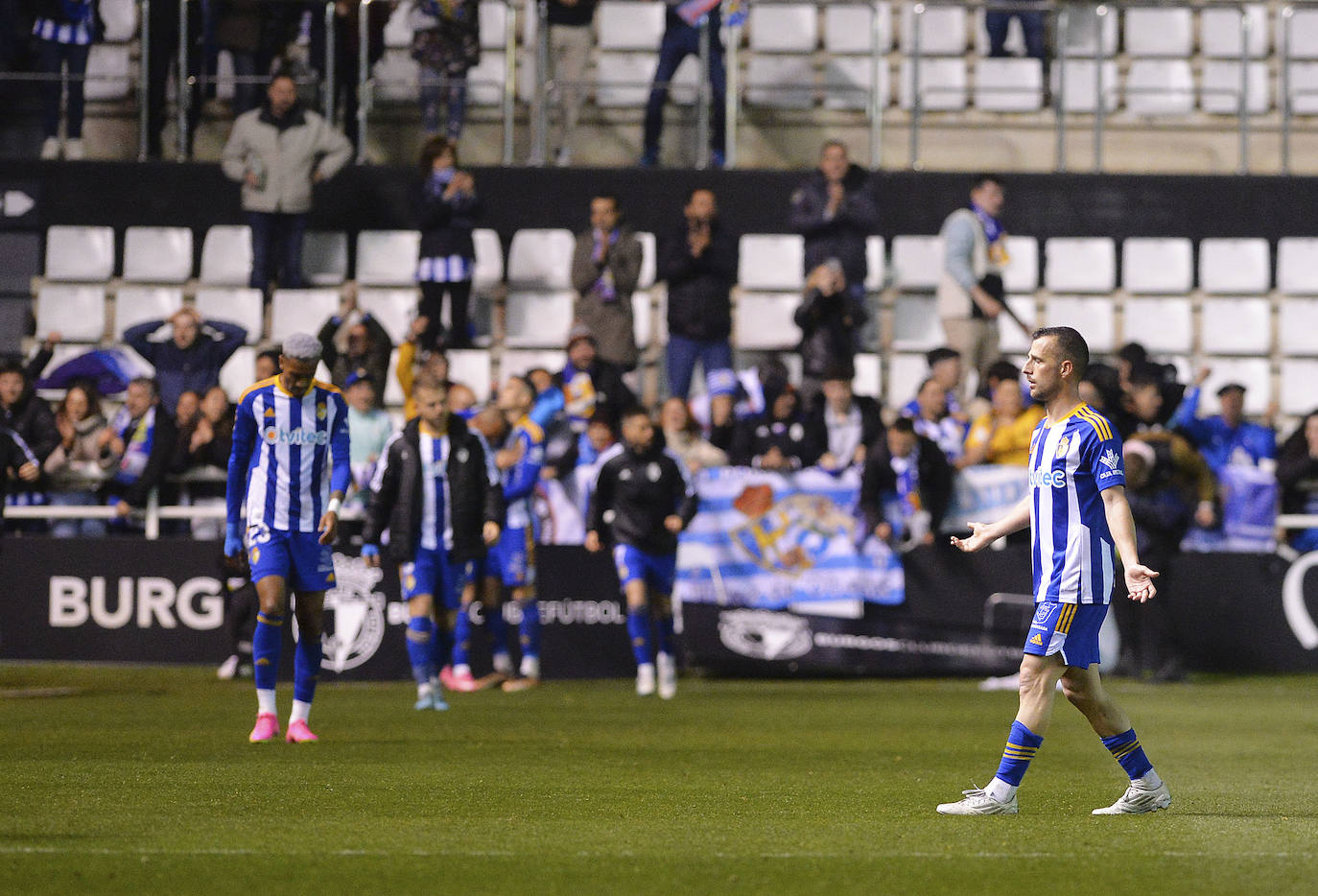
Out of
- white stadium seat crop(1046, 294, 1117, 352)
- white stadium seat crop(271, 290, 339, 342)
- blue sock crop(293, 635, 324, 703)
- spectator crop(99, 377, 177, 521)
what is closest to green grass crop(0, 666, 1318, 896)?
blue sock crop(293, 635, 324, 703)

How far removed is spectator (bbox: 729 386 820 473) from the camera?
1583cm

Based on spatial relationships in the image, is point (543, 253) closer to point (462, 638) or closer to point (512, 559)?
point (512, 559)

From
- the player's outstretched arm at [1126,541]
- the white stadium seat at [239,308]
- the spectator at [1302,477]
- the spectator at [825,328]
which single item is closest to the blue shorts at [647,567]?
the spectator at [825,328]

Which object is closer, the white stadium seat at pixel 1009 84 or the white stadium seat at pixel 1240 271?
the white stadium seat at pixel 1240 271

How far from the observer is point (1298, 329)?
19.0m

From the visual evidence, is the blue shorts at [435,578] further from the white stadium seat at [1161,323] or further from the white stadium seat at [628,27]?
the white stadium seat at [1161,323]

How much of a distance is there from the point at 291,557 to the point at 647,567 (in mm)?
4825

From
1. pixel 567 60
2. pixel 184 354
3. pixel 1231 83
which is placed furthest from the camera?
pixel 1231 83

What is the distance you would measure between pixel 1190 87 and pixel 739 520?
27.8 feet

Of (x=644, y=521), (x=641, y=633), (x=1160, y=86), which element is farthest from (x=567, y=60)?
(x=641, y=633)

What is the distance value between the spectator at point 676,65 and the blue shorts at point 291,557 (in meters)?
9.83

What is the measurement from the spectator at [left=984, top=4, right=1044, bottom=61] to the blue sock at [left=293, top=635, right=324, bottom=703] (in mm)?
12413

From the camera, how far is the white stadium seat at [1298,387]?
1881cm

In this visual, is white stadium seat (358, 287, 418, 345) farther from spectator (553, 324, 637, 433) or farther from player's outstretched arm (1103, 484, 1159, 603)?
player's outstretched arm (1103, 484, 1159, 603)
